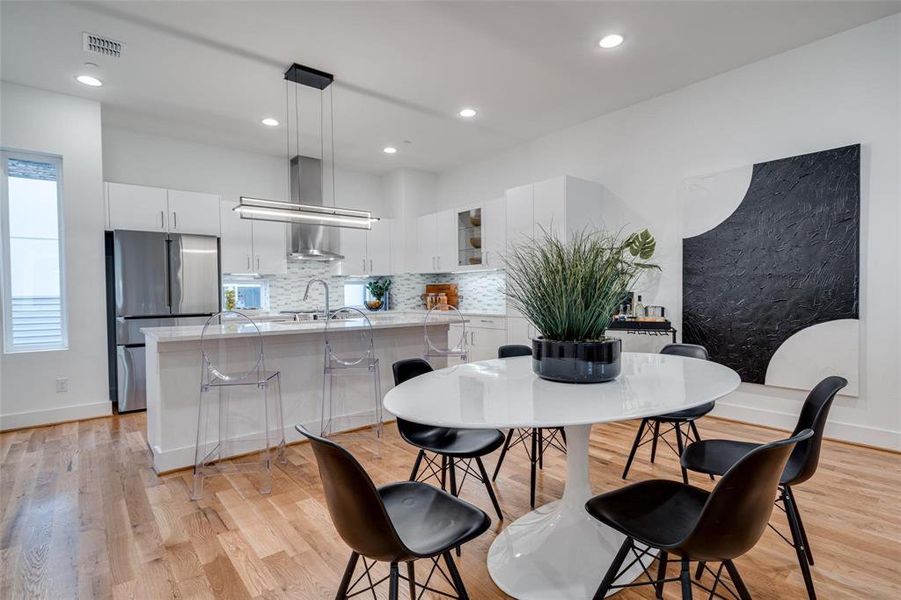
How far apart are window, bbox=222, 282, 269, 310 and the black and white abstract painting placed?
4.93 meters

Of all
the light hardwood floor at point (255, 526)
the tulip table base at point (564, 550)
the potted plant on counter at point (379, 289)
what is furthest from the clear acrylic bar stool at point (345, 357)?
the potted plant on counter at point (379, 289)

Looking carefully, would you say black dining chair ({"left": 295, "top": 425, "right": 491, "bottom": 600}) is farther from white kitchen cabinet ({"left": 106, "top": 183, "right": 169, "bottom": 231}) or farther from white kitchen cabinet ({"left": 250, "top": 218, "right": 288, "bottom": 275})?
white kitchen cabinet ({"left": 250, "top": 218, "right": 288, "bottom": 275})

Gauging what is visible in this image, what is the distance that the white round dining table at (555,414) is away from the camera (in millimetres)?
1325

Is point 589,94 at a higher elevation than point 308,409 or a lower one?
higher

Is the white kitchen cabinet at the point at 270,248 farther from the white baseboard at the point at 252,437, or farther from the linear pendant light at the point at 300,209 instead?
the white baseboard at the point at 252,437

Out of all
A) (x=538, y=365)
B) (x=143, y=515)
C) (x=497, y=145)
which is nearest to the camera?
(x=538, y=365)

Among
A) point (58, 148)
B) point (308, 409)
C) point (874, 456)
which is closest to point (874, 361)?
point (874, 456)

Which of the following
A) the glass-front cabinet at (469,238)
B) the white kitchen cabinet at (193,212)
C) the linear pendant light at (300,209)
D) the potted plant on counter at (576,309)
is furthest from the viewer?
the glass-front cabinet at (469,238)

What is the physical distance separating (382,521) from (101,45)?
→ 12.9 feet

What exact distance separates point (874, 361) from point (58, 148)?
22.3 ft

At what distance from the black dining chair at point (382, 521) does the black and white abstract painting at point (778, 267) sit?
3.32 m

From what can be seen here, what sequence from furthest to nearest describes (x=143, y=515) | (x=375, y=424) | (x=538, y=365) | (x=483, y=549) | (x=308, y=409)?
(x=375, y=424) → (x=308, y=409) → (x=143, y=515) → (x=483, y=549) → (x=538, y=365)

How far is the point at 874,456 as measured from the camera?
3008 millimetres

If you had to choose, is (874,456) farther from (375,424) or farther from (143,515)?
(143,515)
